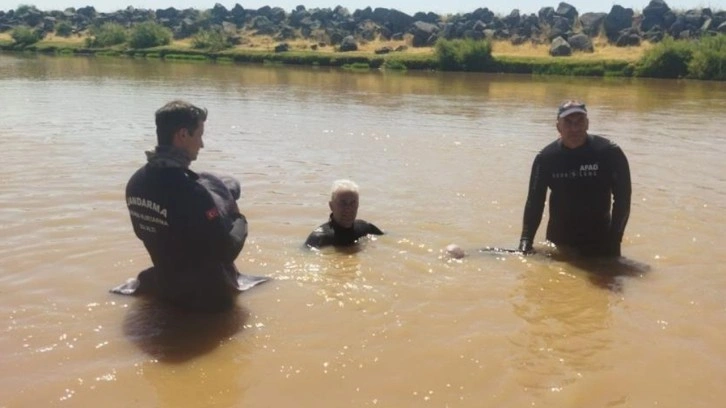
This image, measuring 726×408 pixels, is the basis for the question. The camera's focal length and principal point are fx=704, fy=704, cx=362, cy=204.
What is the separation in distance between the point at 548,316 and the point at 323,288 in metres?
2.04

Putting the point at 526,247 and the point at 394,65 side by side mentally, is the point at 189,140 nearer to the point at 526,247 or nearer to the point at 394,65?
the point at 526,247

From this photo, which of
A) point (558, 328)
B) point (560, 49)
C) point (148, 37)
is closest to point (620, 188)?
point (558, 328)

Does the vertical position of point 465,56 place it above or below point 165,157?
above

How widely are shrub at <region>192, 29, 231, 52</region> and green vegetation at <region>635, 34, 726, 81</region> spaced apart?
35537mm

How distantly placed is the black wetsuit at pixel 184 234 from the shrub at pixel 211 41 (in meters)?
56.8

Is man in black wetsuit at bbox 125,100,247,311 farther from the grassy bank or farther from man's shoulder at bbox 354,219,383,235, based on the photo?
the grassy bank

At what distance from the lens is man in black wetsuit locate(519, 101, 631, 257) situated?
6.98 metres

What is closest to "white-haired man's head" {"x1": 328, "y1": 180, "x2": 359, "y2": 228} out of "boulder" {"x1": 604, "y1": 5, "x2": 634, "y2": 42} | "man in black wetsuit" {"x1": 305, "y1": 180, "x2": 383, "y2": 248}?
"man in black wetsuit" {"x1": 305, "y1": 180, "x2": 383, "y2": 248}

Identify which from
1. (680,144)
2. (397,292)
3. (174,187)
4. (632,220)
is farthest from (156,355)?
(680,144)

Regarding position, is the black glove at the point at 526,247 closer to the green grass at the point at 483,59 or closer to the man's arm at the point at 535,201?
the man's arm at the point at 535,201

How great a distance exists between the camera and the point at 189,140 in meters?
5.39

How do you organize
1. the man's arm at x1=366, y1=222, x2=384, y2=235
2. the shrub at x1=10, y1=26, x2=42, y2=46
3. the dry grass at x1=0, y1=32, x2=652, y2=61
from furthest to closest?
1. the shrub at x1=10, y1=26, x2=42, y2=46
2. the dry grass at x1=0, y1=32, x2=652, y2=61
3. the man's arm at x1=366, y1=222, x2=384, y2=235

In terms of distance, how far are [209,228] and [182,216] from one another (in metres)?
0.22

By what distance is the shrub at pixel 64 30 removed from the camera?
255ft
